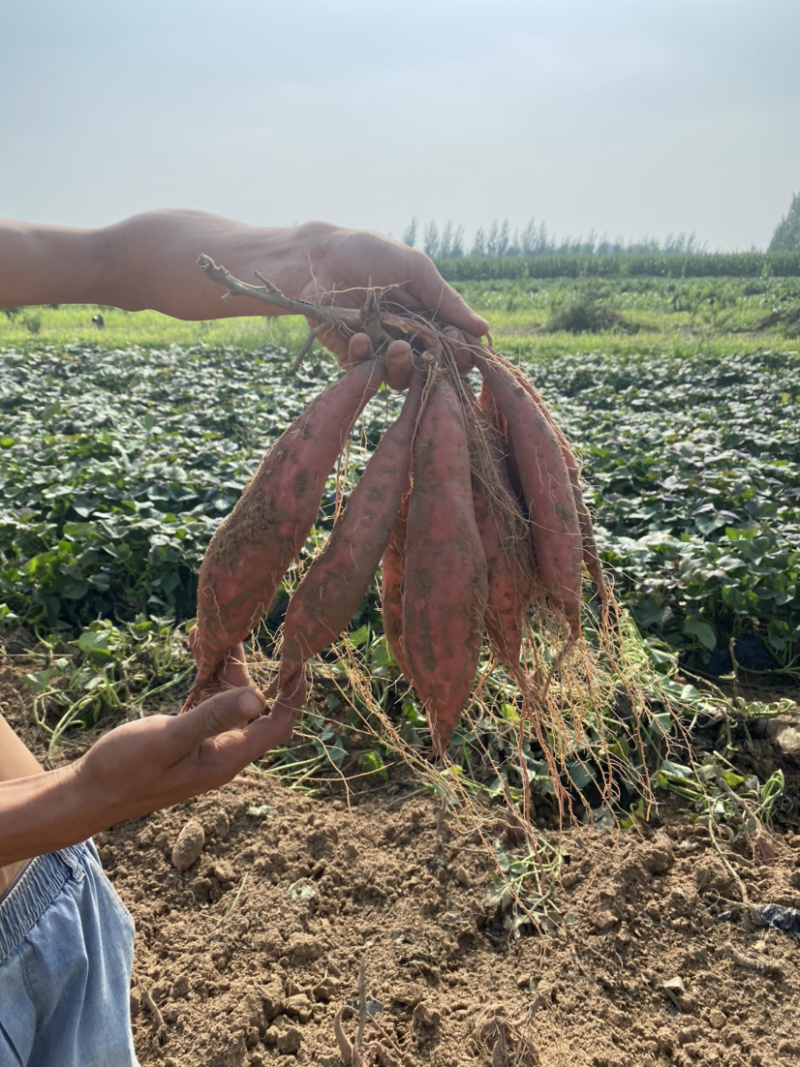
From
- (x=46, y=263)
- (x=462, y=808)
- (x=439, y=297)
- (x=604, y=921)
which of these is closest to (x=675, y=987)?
(x=604, y=921)

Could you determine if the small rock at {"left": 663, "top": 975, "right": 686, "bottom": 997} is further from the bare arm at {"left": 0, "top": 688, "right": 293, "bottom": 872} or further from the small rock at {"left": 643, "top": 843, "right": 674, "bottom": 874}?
the bare arm at {"left": 0, "top": 688, "right": 293, "bottom": 872}

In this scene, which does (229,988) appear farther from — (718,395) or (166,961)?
(718,395)

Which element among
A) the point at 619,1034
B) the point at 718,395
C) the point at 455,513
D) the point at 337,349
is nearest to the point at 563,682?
the point at 455,513

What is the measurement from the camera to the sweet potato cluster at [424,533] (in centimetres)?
137

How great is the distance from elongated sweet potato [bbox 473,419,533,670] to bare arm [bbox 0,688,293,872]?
22.7 inches

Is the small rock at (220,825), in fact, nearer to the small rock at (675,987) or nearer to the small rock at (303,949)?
the small rock at (303,949)

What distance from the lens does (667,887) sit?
2.18 metres

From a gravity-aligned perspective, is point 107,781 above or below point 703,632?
above

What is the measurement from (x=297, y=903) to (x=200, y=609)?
3.70 feet

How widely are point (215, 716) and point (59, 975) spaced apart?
2.00 feet

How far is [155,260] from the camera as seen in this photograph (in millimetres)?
1709

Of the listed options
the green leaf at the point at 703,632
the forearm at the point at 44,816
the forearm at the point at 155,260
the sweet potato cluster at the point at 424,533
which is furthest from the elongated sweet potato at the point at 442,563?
the green leaf at the point at 703,632

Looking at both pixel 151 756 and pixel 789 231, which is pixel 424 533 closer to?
pixel 151 756

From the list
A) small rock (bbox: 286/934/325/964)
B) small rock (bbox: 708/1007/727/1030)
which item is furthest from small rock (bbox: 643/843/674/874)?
small rock (bbox: 286/934/325/964)
